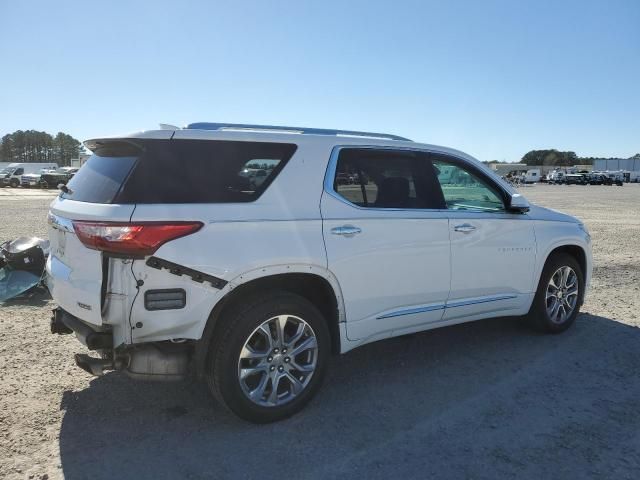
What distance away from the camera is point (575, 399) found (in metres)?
3.94

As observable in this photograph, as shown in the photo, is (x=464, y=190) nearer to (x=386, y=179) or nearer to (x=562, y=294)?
(x=386, y=179)

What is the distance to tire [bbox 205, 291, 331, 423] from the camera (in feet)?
10.9

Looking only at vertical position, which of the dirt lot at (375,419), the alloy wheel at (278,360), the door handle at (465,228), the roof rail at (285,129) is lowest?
the dirt lot at (375,419)

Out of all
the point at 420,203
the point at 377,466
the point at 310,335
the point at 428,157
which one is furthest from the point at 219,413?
the point at 428,157

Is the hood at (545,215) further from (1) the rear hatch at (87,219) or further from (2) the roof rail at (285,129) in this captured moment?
(1) the rear hatch at (87,219)

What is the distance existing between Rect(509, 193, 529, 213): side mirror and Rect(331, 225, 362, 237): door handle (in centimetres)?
175

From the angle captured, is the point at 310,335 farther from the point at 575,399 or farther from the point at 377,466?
the point at 575,399

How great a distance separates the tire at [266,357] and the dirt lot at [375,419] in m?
0.16

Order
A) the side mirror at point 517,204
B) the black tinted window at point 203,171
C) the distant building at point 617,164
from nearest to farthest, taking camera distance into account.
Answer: the black tinted window at point 203,171
the side mirror at point 517,204
the distant building at point 617,164

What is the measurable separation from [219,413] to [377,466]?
1209 mm

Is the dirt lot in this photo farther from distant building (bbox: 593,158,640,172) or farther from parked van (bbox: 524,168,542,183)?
distant building (bbox: 593,158,640,172)

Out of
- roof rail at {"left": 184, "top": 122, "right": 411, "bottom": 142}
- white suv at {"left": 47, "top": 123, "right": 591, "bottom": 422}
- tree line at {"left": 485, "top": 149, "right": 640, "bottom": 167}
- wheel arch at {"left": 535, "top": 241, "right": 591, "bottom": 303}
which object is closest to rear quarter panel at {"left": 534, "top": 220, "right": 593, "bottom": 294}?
wheel arch at {"left": 535, "top": 241, "right": 591, "bottom": 303}

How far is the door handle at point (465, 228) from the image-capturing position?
4354 mm

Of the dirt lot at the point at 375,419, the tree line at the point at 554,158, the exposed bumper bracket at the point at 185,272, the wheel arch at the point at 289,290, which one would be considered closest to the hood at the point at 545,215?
the dirt lot at the point at 375,419
